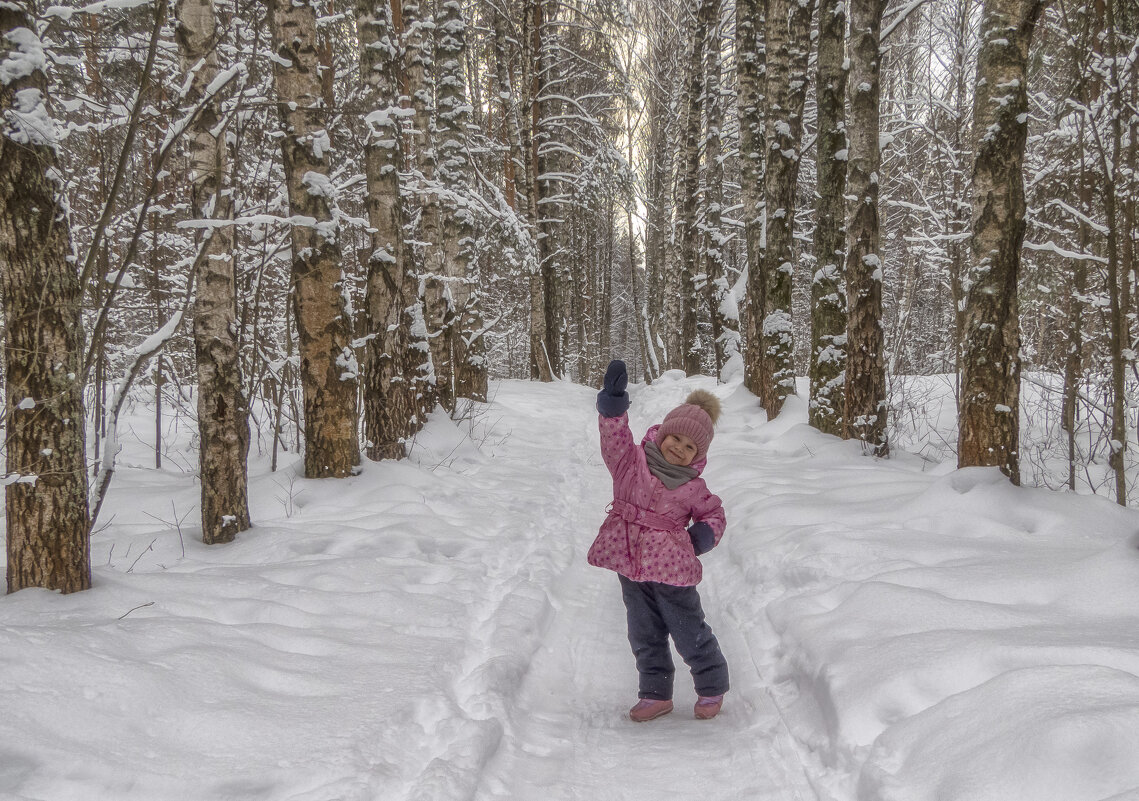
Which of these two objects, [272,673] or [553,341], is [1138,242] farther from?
[553,341]

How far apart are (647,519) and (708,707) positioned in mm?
938

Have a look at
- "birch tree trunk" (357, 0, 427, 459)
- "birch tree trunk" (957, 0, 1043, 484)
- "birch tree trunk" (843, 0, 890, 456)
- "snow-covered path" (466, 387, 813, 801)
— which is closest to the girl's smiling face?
"snow-covered path" (466, 387, 813, 801)

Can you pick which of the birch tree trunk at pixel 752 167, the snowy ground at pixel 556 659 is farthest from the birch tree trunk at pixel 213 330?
the birch tree trunk at pixel 752 167

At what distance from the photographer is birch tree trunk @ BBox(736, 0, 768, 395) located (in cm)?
1070

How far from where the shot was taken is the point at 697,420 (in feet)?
11.2

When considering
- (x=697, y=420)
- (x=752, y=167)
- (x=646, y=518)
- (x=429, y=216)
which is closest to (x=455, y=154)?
(x=429, y=216)

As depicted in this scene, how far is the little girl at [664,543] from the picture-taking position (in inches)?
134

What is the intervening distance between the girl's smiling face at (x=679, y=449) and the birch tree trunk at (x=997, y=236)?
310cm

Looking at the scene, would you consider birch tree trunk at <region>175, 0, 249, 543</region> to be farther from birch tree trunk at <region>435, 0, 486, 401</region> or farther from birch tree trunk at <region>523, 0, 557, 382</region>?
birch tree trunk at <region>523, 0, 557, 382</region>

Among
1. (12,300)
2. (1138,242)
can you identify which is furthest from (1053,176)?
(12,300)

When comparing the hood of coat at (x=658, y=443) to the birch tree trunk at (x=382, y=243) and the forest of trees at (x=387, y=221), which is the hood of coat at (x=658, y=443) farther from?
the birch tree trunk at (x=382, y=243)

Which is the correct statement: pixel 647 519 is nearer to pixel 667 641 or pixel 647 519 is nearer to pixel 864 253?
pixel 667 641

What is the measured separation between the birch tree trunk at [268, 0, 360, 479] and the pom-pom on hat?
3580 millimetres

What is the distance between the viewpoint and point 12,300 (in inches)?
126
